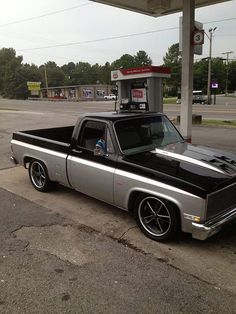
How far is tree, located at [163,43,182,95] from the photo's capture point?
8800 centimetres

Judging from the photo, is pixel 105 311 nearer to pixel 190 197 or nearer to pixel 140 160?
pixel 190 197

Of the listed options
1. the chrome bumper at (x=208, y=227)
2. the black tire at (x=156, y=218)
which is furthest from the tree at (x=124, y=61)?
the chrome bumper at (x=208, y=227)

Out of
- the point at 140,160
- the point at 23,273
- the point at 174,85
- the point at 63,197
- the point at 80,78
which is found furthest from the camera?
the point at 80,78

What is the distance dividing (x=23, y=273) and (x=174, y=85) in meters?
89.8

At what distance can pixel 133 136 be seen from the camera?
5.48 m

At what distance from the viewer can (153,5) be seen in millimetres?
11188

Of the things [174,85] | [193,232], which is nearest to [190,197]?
[193,232]

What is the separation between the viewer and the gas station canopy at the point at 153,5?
35.7 ft

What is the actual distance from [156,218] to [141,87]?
545 cm

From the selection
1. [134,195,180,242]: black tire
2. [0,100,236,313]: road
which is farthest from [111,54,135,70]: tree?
Result: [134,195,180,242]: black tire

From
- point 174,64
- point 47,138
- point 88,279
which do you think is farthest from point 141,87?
point 174,64

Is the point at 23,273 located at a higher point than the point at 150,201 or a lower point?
lower

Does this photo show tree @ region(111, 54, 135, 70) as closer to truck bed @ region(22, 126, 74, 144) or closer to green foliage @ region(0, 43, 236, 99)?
green foliage @ region(0, 43, 236, 99)

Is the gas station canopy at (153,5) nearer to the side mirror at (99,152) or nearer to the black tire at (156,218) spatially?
the side mirror at (99,152)
